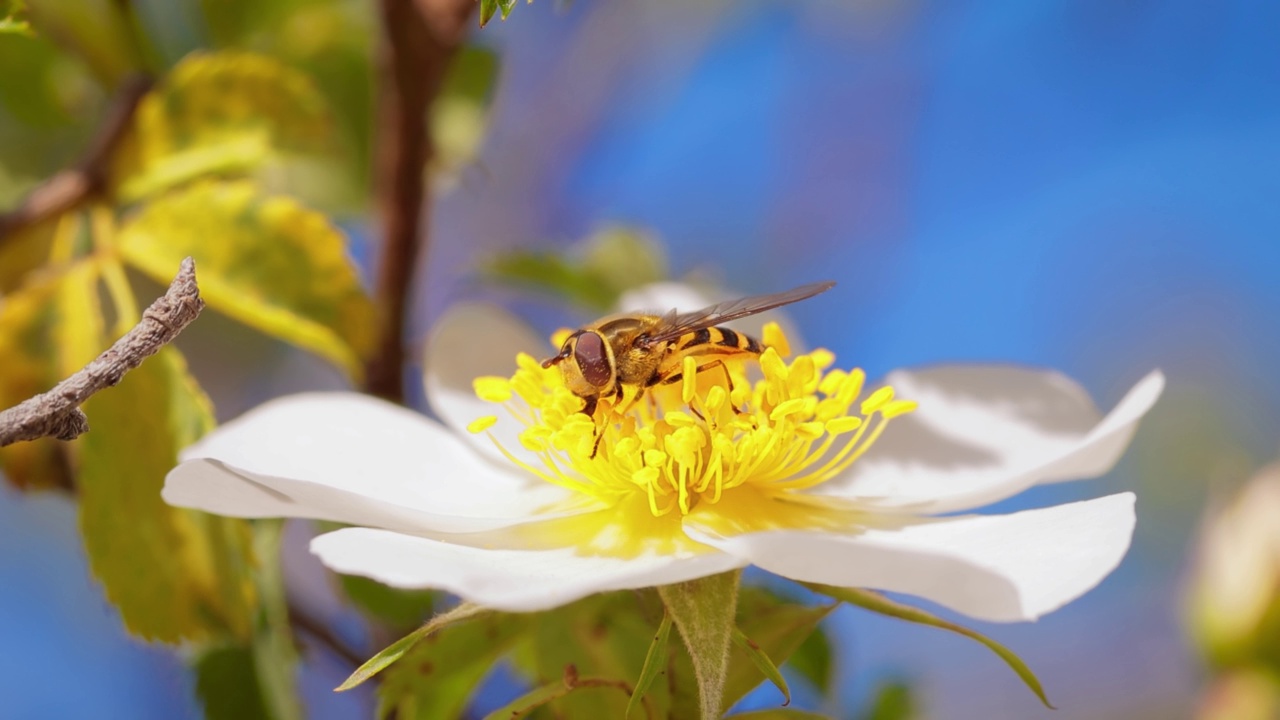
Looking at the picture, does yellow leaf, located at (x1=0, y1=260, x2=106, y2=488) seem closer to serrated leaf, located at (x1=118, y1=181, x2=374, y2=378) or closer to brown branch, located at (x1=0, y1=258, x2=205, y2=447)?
serrated leaf, located at (x1=118, y1=181, x2=374, y2=378)

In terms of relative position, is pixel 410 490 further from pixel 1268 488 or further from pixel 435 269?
pixel 435 269

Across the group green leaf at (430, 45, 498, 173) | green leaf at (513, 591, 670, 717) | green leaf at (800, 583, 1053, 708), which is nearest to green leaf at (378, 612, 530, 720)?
green leaf at (513, 591, 670, 717)

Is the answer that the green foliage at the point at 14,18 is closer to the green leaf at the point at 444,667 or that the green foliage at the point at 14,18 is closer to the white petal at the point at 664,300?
the green leaf at the point at 444,667

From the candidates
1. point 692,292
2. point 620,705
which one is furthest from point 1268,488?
point 620,705

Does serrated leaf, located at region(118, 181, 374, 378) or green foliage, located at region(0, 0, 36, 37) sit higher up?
serrated leaf, located at region(118, 181, 374, 378)

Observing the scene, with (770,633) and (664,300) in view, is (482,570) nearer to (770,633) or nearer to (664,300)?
(770,633)

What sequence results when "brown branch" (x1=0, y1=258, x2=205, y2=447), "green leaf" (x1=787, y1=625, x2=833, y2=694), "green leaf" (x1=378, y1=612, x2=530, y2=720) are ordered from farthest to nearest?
"green leaf" (x1=787, y1=625, x2=833, y2=694) → "green leaf" (x1=378, y1=612, x2=530, y2=720) → "brown branch" (x1=0, y1=258, x2=205, y2=447)

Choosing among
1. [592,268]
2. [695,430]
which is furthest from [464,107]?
[695,430]
